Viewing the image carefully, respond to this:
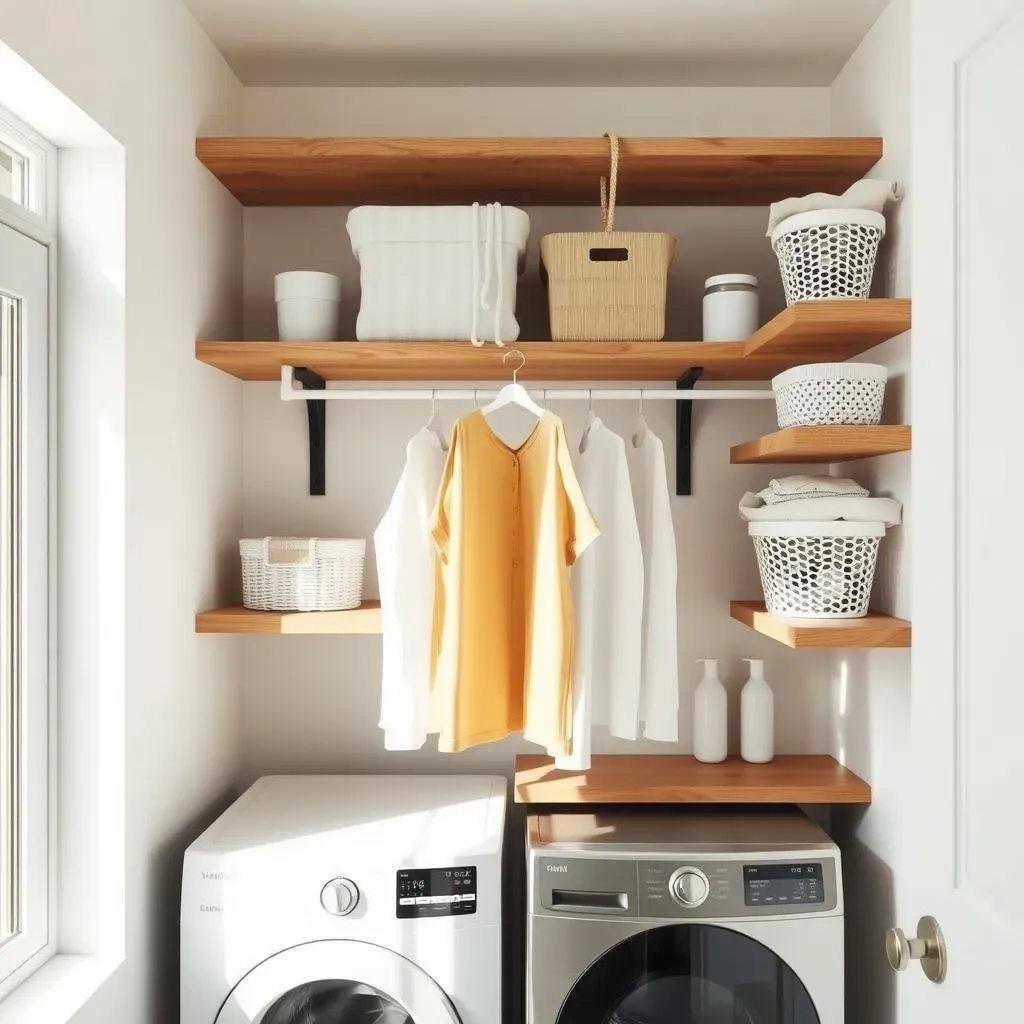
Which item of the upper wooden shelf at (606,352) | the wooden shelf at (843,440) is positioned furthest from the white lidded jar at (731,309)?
the wooden shelf at (843,440)

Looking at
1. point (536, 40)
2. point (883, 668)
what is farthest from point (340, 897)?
point (536, 40)

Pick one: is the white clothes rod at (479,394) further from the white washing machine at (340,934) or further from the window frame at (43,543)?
the white washing machine at (340,934)

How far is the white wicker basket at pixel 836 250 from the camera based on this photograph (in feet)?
5.67

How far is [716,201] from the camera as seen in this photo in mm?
2221

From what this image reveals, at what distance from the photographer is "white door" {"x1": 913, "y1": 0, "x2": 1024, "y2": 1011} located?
83 centimetres

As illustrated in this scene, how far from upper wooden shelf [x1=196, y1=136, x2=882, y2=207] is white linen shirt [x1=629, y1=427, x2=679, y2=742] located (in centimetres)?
58

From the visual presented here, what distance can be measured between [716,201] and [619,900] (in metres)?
1.57

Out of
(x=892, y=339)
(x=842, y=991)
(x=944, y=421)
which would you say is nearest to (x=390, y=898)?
(x=842, y=991)

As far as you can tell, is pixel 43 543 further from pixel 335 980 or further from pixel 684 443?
pixel 684 443

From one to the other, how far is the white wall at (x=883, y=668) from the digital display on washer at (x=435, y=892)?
83cm

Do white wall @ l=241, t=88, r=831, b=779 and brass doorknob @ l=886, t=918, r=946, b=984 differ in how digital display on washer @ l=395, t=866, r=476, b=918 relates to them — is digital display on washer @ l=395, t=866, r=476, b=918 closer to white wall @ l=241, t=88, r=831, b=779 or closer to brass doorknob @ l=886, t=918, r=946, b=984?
white wall @ l=241, t=88, r=831, b=779

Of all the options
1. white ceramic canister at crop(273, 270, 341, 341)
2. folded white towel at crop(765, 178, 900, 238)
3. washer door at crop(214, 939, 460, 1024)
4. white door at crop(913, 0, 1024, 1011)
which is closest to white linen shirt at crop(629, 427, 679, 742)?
folded white towel at crop(765, 178, 900, 238)

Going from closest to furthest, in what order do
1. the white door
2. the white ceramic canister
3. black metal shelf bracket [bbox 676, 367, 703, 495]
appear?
the white door < the white ceramic canister < black metal shelf bracket [bbox 676, 367, 703, 495]

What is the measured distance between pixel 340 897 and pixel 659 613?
0.82 m
